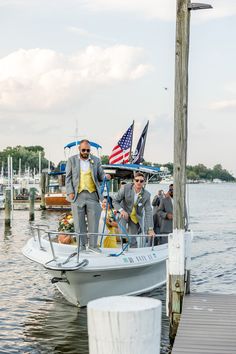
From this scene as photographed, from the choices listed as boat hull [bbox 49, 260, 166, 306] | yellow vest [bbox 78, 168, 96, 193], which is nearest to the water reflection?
boat hull [bbox 49, 260, 166, 306]

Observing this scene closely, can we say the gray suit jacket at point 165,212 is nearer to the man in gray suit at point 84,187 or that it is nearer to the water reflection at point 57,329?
the water reflection at point 57,329

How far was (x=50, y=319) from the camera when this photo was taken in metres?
13.2

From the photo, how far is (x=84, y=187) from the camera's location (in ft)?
40.8

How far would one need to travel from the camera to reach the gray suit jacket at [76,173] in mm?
12312

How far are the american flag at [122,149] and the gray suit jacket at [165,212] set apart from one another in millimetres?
4584

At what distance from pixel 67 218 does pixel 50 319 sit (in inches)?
91.5

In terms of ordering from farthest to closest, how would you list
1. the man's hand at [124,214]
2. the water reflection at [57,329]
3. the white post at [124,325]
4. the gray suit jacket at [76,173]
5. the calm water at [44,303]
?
the man's hand at [124,214] → the gray suit jacket at [76,173] → the calm water at [44,303] → the water reflection at [57,329] → the white post at [124,325]

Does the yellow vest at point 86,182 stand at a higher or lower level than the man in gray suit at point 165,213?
higher

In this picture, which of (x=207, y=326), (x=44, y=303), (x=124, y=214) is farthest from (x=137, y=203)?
(x=207, y=326)

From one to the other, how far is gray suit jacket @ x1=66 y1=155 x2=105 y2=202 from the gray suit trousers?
13 centimetres

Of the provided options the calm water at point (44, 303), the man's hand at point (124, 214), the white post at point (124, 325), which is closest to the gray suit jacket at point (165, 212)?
the calm water at point (44, 303)

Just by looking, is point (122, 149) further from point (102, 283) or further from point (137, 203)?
point (102, 283)

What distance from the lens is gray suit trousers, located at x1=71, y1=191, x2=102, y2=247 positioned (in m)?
12.5

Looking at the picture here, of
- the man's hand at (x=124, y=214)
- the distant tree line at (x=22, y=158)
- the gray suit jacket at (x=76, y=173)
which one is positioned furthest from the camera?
the distant tree line at (x=22, y=158)
